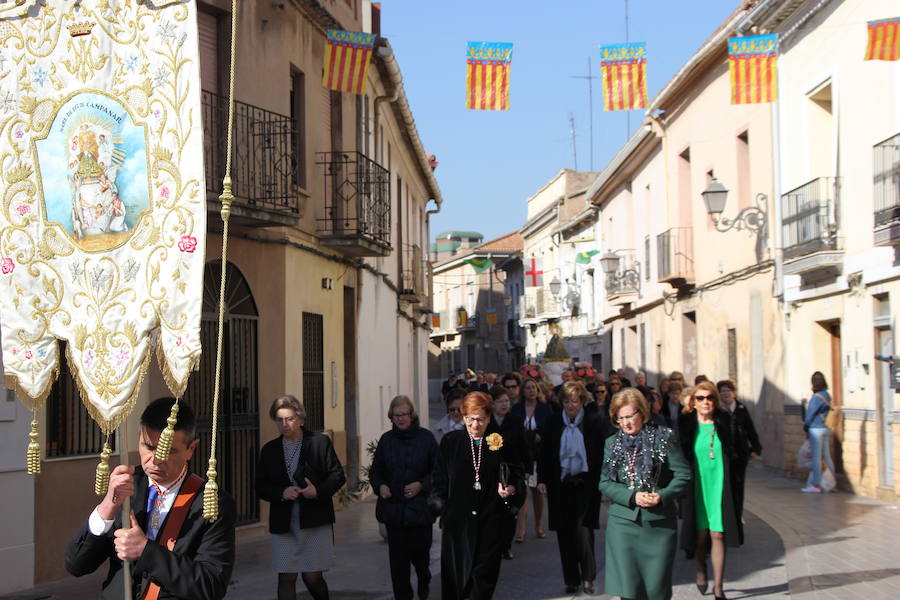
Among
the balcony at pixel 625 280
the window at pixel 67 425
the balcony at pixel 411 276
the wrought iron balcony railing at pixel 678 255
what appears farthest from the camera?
the balcony at pixel 625 280

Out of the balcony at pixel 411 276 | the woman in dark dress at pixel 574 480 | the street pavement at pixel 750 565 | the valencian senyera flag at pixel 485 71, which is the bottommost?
the street pavement at pixel 750 565

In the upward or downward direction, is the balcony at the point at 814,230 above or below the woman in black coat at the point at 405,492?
above

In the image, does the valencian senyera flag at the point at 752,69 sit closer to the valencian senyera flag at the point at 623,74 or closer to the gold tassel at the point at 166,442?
the valencian senyera flag at the point at 623,74

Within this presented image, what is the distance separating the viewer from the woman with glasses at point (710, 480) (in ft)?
29.9

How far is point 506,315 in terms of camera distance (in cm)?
6231

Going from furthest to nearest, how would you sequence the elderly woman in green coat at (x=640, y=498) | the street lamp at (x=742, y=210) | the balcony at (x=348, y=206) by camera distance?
the street lamp at (x=742, y=210) < the balcony at (x=348, y=206) < the elderly woman in green coat at (x=640, y=498)

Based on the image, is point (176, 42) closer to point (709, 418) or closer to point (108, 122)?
point (108, 122)

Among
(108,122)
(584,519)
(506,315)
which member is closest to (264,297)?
(584,519)

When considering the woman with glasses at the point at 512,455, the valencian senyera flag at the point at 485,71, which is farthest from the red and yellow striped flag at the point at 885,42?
the woman with glasses at the point at 512,455

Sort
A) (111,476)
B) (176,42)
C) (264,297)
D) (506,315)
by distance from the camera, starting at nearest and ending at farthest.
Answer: (111,476) → (176,42) → (264,297) → (506,315)

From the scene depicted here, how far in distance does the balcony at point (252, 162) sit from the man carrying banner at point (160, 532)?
25.1 ft

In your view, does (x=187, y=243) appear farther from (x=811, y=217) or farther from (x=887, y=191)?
(x=811, y=217)

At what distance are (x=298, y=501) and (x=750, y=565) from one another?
4.93 m

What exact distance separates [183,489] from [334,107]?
13308 mm
